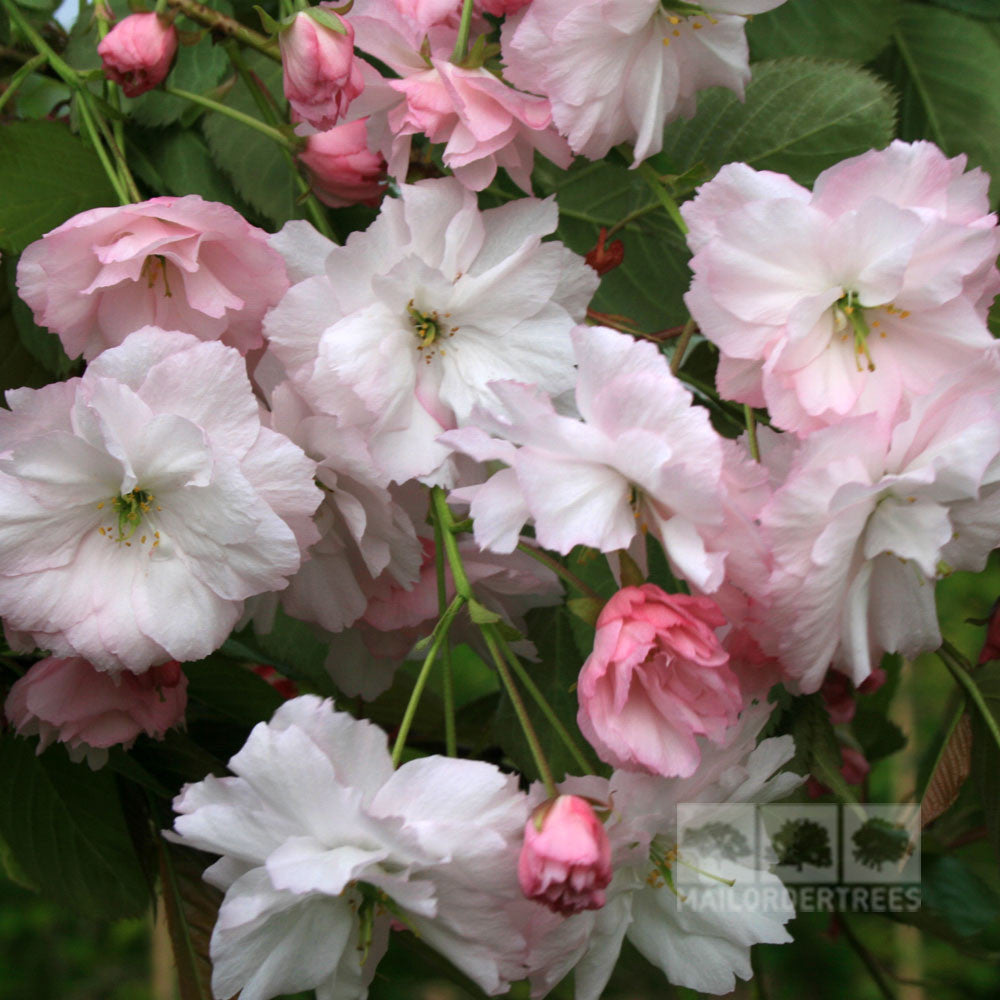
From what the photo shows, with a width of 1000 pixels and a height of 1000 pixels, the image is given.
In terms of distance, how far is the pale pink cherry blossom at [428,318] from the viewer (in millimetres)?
443

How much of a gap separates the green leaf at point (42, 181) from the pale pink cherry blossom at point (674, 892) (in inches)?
12.2

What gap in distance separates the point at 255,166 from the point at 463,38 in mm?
142

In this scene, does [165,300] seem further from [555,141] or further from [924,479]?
[924,479]

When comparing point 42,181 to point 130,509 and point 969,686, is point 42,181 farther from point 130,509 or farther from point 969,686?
point 969,686

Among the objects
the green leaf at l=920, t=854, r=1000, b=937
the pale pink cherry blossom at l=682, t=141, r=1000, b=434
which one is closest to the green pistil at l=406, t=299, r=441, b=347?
the pale pink cherry blossom at l=682, t=141, r=1000, b=434

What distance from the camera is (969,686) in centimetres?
50

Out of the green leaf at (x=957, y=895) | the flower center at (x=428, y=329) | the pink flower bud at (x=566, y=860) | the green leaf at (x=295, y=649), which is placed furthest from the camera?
the green leaf at (x=957, y=895)

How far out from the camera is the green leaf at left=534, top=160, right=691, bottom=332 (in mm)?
566

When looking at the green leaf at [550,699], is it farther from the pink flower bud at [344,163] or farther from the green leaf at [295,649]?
the pink flower bud at [344,163]

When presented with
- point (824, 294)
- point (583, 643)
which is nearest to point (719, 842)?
point (583, 643)

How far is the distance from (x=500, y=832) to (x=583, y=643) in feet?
0.38

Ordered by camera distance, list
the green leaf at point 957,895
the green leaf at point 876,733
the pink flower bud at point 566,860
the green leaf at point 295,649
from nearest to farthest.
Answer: the pink flower bud at point 566,860
the green leaf at point 295,649
the green leaf at point 957,895
the green leaf at point 876,733

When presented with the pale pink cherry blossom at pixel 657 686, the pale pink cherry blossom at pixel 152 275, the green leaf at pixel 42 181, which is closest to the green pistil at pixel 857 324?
the pale pink cherry blossom at pixel 657 686

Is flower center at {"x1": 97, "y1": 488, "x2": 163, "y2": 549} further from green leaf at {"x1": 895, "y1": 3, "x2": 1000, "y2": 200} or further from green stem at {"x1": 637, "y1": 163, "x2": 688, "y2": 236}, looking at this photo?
green leaf at {"x1": 895, "y1": 3, "x2": 1000, "y2": 200}
